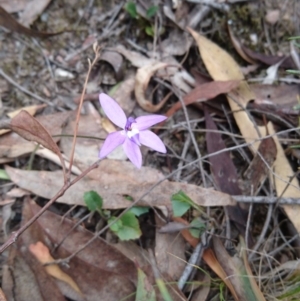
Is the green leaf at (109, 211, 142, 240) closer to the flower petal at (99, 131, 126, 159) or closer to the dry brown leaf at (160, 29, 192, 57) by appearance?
the flower petal at (99, 131, 126, 159)

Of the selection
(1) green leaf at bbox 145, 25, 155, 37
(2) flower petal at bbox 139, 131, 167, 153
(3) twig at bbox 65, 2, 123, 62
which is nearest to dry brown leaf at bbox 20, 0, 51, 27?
(3) twig at bbox 65, 2, 123, 62

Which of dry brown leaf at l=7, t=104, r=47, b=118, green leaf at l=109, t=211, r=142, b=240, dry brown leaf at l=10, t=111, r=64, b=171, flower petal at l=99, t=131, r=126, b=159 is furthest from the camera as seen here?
dry brown leaf at l=7, t=104, r=47, b=118

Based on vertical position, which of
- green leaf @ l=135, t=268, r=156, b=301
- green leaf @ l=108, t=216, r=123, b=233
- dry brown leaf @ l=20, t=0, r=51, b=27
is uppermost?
dry brown leaf @ l=20, t=0, r=51, b=27

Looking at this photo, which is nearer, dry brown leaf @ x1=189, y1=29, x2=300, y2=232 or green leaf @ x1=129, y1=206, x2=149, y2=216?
green leaf @ x1=129, y1=206, x2=149, y2=216

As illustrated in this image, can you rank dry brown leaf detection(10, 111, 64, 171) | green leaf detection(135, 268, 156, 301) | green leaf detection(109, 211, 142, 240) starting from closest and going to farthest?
dry brown leaf detection(10, 111, 64, 171), green leaf detection(135, 268, 156, 301), green leaf detection(109, 211, 142, 240)

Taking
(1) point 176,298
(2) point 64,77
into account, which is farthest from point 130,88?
(1) point 176,298

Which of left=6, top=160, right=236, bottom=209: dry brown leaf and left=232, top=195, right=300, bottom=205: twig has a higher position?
left=6, top=160, right=236, bottom=209: dry brown leaf

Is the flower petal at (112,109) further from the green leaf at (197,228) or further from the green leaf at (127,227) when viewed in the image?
the green leaf at (197,228)
